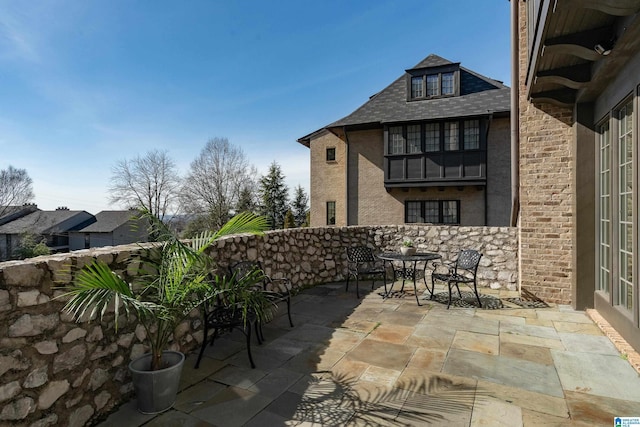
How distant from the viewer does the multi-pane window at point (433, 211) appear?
12242mm

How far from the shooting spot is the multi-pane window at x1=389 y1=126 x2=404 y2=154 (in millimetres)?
12469

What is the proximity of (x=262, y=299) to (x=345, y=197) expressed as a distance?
1142cm

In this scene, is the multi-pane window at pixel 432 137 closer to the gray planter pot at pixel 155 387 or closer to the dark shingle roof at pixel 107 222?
the gray planter pot at pixel 155 387

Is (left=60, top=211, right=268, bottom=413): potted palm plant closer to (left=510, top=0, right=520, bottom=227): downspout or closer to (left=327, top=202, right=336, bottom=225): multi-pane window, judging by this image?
(left=510, top=0, right=520, bottom=227): downspout

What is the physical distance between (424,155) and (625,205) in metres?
8.78

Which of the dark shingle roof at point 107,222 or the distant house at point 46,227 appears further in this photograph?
the dark shingle roof at point 107,222

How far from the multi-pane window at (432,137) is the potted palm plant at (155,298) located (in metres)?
11.0

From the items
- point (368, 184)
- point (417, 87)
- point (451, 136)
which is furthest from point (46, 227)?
point (451, 136)

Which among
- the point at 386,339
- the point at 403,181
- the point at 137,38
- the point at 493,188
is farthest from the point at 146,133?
the point at 386,339

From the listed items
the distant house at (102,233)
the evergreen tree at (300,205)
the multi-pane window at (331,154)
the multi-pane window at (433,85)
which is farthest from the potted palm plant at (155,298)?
the distant house at (102,233)

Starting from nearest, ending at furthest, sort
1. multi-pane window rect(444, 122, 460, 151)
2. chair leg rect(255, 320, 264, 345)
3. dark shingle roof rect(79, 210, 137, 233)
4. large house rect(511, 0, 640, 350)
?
large house rect(511, 0, 640, 350), chair leg rect(255, 320, 264, 345), multi-pane window rect(444, 122, 460, 151), dark shingle roof rect(79, 210, 137, 233)

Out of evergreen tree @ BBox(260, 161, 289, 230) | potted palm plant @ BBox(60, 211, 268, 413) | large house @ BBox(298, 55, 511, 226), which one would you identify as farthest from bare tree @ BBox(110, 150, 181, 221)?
potted palm plant @ BBox(60, 211, 268, 413)

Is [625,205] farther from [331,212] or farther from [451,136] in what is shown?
[331,212]

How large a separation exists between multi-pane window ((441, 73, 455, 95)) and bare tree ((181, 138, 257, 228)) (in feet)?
61.8
